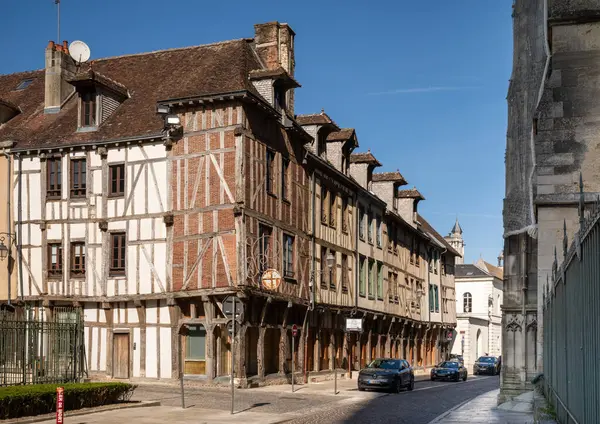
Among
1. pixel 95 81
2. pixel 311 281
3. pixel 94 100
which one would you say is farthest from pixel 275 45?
pixel 311 281

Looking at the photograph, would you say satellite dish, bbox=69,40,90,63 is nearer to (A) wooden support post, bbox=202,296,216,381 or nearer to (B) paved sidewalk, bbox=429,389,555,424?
(A) wooden support post, bbox=202,296,216,381

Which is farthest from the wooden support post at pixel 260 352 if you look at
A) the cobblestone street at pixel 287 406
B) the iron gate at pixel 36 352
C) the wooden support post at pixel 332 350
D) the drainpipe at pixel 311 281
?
the iron gate at pixel 36 352

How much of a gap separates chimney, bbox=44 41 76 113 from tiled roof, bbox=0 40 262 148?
0.33m

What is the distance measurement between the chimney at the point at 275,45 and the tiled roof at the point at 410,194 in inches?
785

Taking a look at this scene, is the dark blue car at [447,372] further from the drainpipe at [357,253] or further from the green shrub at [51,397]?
the green shrub at [51,397]

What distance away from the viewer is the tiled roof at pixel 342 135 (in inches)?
1548

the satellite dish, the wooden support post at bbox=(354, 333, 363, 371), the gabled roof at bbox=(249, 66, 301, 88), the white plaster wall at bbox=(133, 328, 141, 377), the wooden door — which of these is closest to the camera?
the white plaster wall at bbox=(133, 328, 141, 377)

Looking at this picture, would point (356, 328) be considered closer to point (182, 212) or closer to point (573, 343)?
point (182, 212)

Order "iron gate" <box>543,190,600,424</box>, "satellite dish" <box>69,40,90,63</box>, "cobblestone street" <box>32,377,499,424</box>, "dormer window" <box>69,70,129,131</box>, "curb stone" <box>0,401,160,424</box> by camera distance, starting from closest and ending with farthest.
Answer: "iron gate" <box>543,190,600,424</box>, "curb stone" <box>0,401,160,424</box>, "cobblestone street" <box>32,377,499,424</box>, "dormer window" <box>69,70,129,131</box>, "satellite dish" <box>69,40,90,63</box>

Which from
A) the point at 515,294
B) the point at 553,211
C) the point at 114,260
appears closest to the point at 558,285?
the point at 553,211

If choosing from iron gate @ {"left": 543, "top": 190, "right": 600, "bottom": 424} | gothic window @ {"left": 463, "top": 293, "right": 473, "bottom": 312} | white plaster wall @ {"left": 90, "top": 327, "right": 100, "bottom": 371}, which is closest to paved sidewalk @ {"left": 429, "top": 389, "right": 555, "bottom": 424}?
iron gate @ {"left": 543, "top": 190, "right": 600, "bottom": 424}

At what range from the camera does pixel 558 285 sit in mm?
11320

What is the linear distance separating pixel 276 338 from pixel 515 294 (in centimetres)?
1317

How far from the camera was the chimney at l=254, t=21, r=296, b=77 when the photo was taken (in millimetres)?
33375
